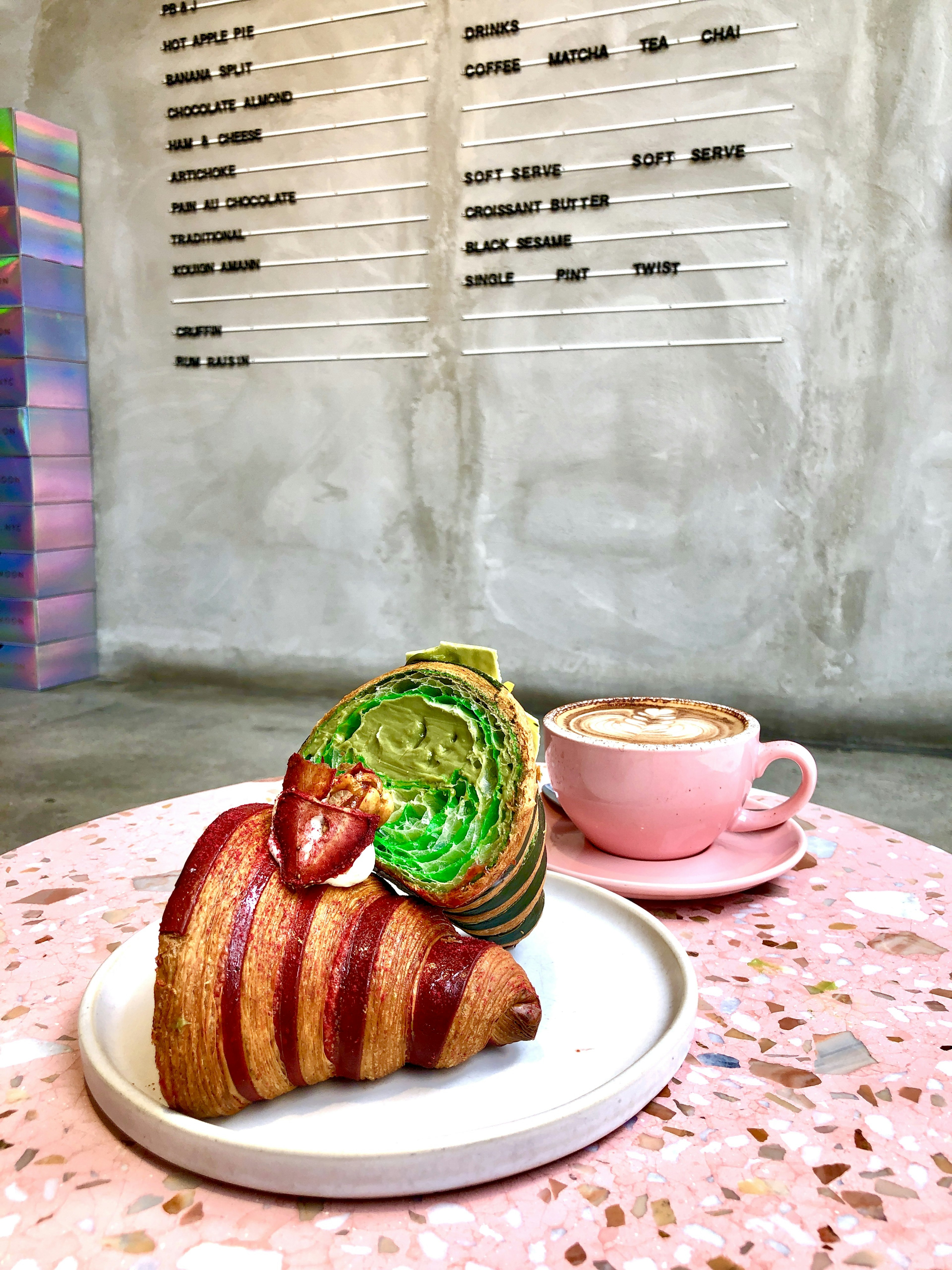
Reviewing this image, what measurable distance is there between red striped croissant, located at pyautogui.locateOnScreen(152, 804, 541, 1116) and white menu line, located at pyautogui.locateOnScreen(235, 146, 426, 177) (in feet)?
6.76

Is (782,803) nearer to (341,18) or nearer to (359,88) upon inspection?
(359,88)

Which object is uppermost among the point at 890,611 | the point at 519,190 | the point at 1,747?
the point at 519,190

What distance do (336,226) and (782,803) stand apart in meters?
1.97

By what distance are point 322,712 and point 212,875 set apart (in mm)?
1844

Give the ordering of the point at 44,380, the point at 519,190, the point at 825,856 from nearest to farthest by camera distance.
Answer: the point at 825,856, the point at 519,190, the point at 44,380

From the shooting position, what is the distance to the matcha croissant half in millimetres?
331

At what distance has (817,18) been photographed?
1701 millimetres

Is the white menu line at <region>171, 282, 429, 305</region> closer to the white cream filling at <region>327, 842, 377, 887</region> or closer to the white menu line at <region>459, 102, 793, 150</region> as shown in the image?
the white menu line at <region>459, 102, 793, 150</region>

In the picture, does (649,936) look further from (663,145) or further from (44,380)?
(44,380)

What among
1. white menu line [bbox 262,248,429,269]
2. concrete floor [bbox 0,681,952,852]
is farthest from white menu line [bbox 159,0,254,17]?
concrete floor [bbox 0,681,952,852]

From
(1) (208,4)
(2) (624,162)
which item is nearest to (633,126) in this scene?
(2) (624,162)

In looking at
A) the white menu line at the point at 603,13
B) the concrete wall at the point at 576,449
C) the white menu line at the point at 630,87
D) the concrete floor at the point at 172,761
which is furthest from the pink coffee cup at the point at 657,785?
the white menu line at the point at 603,13

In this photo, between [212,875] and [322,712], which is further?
[322,712]

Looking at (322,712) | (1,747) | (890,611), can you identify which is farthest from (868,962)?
(1,747)
